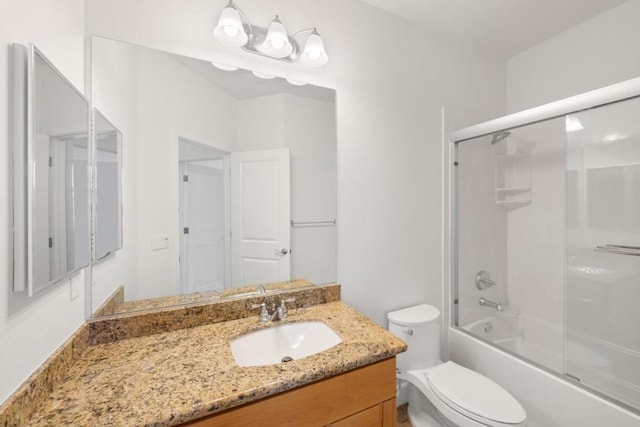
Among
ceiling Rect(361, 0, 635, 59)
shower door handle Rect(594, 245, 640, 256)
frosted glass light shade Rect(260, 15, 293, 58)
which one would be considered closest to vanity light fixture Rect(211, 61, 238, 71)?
frosted glass light shade Rect(260, 15, 293, 58)

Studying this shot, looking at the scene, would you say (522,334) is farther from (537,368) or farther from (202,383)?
(202,383)

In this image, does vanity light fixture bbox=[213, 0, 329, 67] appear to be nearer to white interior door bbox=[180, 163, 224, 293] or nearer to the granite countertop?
white interior door bbox=[180, 163, 224, 293]

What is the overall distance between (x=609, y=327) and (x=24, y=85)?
9.23ft

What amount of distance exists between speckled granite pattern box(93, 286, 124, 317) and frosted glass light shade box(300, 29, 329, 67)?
140 cm

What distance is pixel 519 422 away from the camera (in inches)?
44.5

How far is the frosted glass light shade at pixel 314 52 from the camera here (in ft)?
4.54

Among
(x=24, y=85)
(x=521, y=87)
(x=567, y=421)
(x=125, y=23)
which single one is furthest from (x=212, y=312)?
(x=521, y=87)

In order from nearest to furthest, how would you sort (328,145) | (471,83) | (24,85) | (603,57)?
(24,85), (328,145), (603,57), (471,83)

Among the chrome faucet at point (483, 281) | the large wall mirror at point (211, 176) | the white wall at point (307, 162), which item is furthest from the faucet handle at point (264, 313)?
the chrome faucet at point (483, 281)

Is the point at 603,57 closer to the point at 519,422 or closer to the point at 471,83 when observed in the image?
→ the point at 471,83

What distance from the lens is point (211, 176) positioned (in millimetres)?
1310

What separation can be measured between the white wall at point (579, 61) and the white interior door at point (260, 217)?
6.88 feet

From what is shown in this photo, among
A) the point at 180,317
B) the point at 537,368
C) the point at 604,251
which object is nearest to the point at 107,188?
the point at 180,317

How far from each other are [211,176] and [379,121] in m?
1.04
